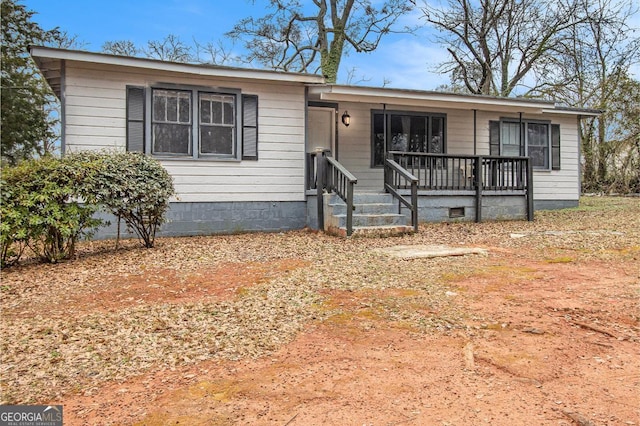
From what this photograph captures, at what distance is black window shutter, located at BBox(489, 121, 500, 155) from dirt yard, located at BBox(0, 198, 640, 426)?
267 inches

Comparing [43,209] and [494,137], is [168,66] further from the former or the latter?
[494,137]

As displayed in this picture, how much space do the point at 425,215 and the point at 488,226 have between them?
132 cm

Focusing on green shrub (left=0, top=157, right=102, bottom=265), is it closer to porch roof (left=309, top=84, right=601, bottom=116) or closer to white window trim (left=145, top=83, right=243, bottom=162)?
white window trim (left=145, top=83, right=243, bottom=162)

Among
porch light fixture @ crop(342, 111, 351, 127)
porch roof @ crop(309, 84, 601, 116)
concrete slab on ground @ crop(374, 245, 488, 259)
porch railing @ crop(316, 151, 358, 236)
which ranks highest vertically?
porch roof @ crop(309, 84, 601, 116)

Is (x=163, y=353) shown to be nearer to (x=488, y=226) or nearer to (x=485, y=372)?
(x=485, y=372)

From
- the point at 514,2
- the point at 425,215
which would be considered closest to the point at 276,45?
the point at 514,2

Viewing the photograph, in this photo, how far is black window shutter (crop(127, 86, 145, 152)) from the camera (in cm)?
810

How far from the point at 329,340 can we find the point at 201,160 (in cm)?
636

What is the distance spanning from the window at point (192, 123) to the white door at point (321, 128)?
203 cm

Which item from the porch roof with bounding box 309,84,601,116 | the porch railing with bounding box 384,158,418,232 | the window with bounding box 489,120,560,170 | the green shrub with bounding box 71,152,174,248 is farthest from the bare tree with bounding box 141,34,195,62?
the green shrub with bounding box 71,152,174,248

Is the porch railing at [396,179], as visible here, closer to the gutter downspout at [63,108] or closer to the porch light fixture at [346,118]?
the porch light fixture at [346,118]

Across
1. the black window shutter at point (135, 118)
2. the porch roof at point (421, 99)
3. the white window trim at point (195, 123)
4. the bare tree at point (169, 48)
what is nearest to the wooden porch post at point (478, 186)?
the porch roof at point (421, 99)

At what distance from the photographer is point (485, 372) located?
248 cm

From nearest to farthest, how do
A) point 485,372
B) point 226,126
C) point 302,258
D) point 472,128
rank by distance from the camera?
point 485,372 < point 302,258 < point 226,126 < point 472,128
